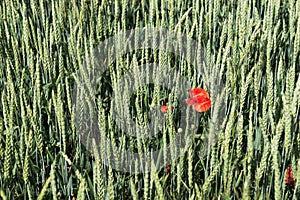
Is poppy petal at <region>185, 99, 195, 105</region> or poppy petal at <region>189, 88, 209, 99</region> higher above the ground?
poppy petal at <region>189, 88, 209, 99</region>

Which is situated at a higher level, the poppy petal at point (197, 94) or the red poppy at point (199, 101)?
the poppy petal at point (197, 94)

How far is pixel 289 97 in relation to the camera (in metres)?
0.94

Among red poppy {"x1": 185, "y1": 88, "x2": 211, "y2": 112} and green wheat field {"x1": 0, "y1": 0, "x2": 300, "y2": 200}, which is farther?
red poppy {"x1": 185, "y1": 88, "x2": 211, "y2": 112}

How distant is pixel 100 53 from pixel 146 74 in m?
0.22

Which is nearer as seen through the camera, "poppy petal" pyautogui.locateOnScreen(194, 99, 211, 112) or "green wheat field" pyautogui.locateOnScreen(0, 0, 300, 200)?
"green wheat field" pyautogui.locateOnScreen(0, 0, 300, 200)

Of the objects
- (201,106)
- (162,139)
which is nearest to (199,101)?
(201,106)

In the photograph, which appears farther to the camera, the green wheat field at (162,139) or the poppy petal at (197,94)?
the poppy petal at (197,94)

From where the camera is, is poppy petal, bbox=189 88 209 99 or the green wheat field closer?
the green wheat field

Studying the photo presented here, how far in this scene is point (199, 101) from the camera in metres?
1.20

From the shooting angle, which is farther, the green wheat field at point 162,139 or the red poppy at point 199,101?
the red poppy at point 199,101

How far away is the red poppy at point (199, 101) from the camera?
119 centimetres

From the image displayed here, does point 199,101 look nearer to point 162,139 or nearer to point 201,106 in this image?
point 201,106

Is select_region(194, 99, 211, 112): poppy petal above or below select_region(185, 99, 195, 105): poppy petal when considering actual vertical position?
below

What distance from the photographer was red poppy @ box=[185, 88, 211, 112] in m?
1.19
